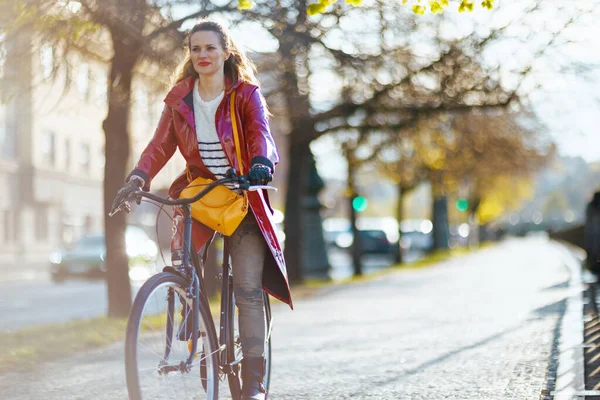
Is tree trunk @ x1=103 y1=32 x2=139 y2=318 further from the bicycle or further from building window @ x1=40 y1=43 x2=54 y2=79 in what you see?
the bicycle

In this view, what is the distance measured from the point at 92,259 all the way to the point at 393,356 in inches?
740

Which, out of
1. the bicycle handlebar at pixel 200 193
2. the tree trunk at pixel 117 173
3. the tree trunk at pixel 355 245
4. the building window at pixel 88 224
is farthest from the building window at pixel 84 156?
the bicycle handlebar at pixel 200 193

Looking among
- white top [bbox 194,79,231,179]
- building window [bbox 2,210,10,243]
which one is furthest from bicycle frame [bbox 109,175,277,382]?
building window [bbox 2,210,10,243]

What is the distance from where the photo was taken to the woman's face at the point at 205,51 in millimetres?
4766

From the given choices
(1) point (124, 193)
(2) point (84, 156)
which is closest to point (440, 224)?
(2) point (84, 156)

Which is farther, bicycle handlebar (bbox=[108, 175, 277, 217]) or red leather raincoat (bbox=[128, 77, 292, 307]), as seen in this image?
red leather raincoat (bbox=[128, 77, 292, 307])

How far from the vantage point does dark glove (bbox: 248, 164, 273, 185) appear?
4398 mm

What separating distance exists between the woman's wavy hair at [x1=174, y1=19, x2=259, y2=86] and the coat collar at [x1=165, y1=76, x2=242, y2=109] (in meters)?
0.05

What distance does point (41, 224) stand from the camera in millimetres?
43281

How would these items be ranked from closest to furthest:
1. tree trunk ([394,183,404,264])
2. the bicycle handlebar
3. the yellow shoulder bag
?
the bicycle handlebar
the yellow shoulder bag
tree trunk ([394,183,404,264])

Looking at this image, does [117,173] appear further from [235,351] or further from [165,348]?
[165,348]

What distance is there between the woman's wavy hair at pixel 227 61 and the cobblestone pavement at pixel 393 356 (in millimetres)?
2185

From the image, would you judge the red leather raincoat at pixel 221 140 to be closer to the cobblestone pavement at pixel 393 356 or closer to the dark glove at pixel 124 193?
the dark glove at pixel 124 193

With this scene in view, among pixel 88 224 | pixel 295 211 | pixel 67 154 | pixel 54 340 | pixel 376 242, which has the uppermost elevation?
pixel 67 154
